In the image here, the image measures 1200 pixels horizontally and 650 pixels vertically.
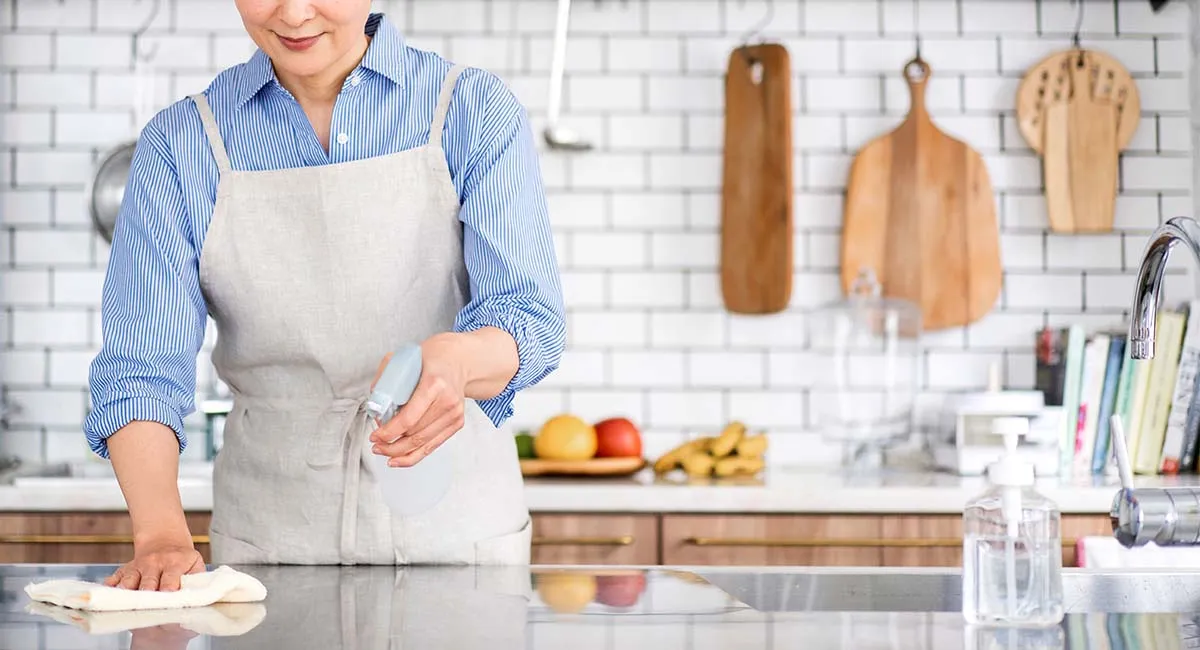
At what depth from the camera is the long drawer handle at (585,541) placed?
8.60ft

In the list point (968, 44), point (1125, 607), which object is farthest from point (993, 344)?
point (1125, 607)

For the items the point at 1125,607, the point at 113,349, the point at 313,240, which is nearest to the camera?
the point at 1125,607

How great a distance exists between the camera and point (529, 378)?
1464mm

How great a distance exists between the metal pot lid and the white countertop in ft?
2.24

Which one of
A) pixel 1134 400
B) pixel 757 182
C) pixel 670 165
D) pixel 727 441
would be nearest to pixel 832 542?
pixel 727 441

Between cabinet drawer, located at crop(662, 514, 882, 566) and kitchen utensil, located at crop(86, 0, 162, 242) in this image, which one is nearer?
cabinet drawer, located at crop(662, 514, 882, 566)

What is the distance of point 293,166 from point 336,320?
0.20 metres

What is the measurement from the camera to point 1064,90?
3139 millimetres

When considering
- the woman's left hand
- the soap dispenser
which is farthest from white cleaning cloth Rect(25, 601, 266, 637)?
the soap dispenser

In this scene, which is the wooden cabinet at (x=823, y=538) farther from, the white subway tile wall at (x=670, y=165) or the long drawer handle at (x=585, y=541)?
the white subway tile wall at (x=670, y=165)

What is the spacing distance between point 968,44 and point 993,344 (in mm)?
708

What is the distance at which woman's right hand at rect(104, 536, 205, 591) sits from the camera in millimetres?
1307

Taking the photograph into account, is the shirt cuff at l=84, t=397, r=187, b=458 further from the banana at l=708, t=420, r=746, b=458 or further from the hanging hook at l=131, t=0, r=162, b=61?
the hanging hook at l=131, t=0, r=162, b=61

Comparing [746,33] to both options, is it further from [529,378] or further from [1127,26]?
[529,378]
